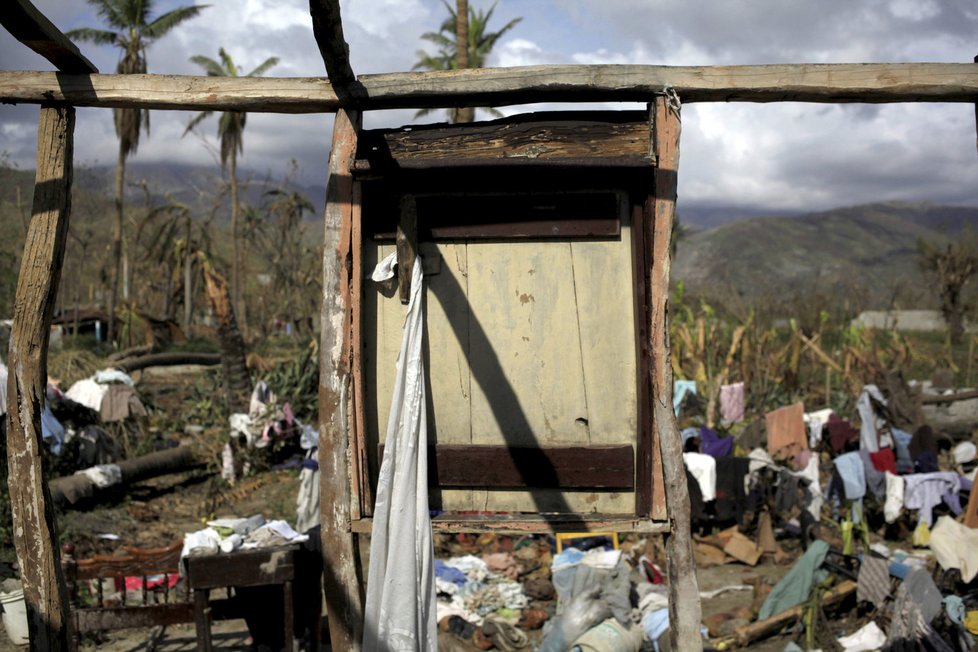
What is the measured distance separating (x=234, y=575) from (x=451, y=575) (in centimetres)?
307

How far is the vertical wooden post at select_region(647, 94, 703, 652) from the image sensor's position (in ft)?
9.54

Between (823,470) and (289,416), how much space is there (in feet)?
26.2

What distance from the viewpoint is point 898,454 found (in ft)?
31.4

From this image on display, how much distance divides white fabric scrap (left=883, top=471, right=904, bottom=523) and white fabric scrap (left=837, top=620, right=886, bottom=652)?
2.65m

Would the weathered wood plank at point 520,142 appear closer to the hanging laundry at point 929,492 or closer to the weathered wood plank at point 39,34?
the weathered wood plank at point 39,34

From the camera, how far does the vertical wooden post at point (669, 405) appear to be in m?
2.91

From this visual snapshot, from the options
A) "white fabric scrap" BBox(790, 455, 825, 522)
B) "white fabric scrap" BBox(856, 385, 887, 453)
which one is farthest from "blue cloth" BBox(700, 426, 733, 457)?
"white fabric scrap" BBox(856, 385, 887, 453)

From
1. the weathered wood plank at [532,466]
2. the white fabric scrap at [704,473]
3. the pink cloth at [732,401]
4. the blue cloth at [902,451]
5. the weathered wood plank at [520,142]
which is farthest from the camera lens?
the pink cloth at [732,401]

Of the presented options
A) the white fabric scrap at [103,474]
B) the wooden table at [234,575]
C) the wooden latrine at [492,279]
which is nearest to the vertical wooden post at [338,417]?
the wooden latrine at [492,279]

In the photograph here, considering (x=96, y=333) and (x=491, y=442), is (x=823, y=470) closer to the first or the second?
(x=491, y=442)

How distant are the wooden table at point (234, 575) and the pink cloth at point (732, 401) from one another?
32.6ft

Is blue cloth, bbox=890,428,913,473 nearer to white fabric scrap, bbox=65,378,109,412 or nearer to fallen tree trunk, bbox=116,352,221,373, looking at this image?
white fabric scrap, bbox=65,378,109,412

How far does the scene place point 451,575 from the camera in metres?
7.41

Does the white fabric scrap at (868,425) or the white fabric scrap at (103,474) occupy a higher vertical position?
the white fabric scrap at (868,425)
